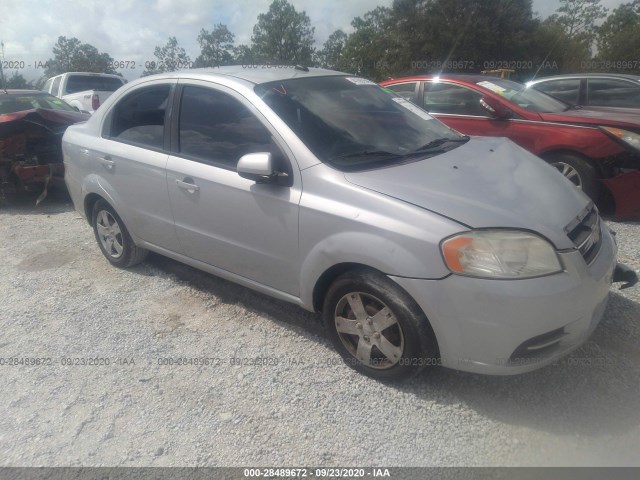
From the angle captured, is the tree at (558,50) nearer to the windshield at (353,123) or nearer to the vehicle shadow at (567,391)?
the windshield at (353,123)

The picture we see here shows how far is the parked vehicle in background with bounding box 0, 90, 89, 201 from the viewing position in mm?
6312

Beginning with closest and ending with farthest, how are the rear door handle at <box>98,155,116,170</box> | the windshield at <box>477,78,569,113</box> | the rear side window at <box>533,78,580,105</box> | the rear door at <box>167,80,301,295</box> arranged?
the rear door at <box>167,80,301,295</box> < the rear door handle at <box>98,155,116,170</box> < the windshield at <box>477,78,569,113</box> < the rear side window at <box>533,78,580,105</box>

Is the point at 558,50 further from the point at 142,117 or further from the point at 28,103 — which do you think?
the point at 142,117

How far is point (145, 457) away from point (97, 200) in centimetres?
260

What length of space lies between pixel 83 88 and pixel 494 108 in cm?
1183

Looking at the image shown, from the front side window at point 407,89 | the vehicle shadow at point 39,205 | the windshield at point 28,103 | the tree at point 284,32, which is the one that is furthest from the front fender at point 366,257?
the tree at point 284,32

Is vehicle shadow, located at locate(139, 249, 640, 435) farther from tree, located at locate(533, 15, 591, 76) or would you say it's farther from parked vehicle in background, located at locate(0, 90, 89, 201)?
tree, located at locate(533, 15, 591, 76)

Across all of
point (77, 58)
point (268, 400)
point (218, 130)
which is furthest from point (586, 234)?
point (77, 58)

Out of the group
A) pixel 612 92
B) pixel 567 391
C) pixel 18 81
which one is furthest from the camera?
pixel 18 81

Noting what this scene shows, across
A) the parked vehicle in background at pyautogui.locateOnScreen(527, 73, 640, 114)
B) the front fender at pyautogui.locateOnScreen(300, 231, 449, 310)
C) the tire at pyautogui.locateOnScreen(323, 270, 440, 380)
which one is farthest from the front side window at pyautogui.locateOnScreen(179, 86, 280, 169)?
the parked vehicle in background at pyautogui.locateOnScreen(527, 73, 640, 114)

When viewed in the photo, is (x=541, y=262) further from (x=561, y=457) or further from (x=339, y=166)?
(x=339, y=166)

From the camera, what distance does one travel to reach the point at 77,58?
2881 centimetres

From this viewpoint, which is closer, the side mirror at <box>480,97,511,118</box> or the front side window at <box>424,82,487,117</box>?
the side mirror at <box>480,97,511,118</box>

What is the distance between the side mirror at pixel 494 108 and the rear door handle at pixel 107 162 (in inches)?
156
